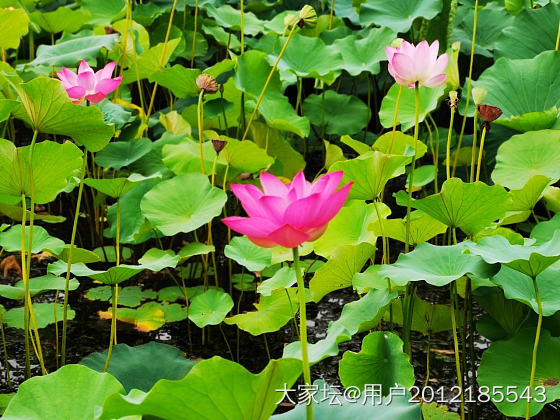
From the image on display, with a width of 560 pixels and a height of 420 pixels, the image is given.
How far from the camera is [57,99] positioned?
1.11 metres

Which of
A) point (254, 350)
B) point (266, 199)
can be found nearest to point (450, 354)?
point (254, 350)

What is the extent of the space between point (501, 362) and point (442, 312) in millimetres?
180

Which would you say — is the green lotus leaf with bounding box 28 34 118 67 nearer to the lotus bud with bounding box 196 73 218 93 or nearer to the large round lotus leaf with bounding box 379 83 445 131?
the lotus bud with bounding box 196 73 218 93

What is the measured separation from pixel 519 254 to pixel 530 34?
115 cm

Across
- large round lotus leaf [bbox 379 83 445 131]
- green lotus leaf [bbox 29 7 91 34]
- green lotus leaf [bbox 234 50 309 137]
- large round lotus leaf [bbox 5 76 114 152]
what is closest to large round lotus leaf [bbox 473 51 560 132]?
large round lotus leaf [bbox 379 83 445 131]

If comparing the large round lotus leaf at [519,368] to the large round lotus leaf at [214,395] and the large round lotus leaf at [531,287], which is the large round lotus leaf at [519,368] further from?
the large round lotus leaf at [214,395]

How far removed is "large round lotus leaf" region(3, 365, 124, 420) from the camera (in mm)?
820

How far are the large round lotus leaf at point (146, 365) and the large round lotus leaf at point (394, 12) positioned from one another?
135 cm

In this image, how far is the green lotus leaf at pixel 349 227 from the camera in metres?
1.29

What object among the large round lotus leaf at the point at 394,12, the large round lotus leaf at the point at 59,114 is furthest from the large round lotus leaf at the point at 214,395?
the large round lotus leaf at the point at 394,12

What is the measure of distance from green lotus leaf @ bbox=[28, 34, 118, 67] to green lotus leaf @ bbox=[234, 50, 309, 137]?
1.07ft

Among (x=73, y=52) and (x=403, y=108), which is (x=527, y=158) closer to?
(x=403, y=108)

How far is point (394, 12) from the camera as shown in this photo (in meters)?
2.19

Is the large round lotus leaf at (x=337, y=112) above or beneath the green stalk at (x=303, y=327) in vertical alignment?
beneath
